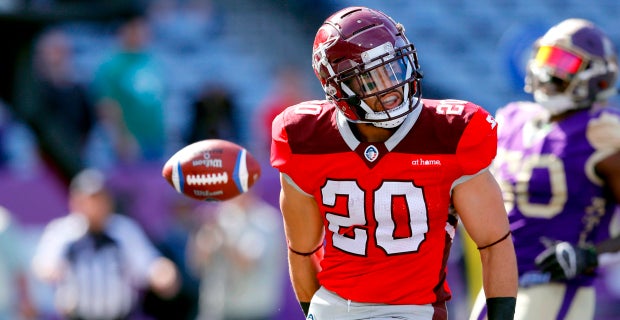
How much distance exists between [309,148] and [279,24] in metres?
7.86

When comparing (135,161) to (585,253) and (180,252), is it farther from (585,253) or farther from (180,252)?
(585,253)

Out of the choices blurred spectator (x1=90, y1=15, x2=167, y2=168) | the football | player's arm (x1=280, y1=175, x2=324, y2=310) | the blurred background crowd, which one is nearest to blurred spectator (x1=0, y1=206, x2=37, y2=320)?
the blurred background crowd

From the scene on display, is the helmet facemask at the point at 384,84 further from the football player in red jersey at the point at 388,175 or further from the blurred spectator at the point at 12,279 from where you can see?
the blurred spectator at the point at 12,279

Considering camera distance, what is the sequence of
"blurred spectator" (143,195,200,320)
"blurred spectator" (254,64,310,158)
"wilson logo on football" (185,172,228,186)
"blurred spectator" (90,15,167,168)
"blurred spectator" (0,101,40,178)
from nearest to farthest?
1. "wilson logo on football" (185,172,228,186)
2. "blurred spectator" (143,195,200,320)
3. "blurred spectator" (0,101,40,178)
4. "blurred spectator" (90,15,167,168)
5. "blurred spectator" (254,64,310,158)

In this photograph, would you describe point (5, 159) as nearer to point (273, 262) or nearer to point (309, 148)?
point (273, 262)

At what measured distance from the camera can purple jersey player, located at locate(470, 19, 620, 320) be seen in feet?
14.7

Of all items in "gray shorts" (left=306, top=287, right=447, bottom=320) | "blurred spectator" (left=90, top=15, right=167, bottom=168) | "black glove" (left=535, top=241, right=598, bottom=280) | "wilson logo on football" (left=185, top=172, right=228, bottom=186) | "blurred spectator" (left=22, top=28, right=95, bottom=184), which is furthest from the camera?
"blurred spectator" (left=90, top=15, right=167, bottom=168)

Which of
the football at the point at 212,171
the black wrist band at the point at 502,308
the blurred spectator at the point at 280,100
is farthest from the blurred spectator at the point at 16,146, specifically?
the black wrist band at the point at 502,308

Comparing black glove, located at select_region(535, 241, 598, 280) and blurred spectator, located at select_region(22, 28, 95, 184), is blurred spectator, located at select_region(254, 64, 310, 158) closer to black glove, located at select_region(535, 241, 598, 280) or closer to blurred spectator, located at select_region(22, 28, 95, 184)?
blurred spectator, located at select_region(22, 28, 95, 184)

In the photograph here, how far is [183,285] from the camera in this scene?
8.36 meters

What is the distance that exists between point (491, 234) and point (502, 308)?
0.24 meters

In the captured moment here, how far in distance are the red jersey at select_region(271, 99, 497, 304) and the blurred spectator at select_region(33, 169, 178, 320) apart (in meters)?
3.85

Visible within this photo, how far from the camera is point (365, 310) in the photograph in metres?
3.76

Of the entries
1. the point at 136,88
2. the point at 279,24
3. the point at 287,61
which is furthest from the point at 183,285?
the point at 279,24
